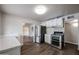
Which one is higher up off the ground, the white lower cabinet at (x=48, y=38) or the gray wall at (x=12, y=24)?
the gray wall at (x=12, y=24)

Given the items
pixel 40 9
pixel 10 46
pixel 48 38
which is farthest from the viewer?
pixel 48 38

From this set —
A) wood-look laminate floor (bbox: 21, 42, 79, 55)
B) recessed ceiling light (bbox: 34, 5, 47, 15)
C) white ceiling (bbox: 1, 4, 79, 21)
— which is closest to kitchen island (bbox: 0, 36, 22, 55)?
wood-look laminate floor (bbox: 21, 42, 79, 55)

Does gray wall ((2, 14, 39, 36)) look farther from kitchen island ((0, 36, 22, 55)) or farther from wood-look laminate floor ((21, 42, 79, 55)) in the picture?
wood-look laminate floor ((21, 42, 79, 55))

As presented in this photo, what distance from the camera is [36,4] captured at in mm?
1137

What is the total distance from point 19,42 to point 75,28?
903 millimetres

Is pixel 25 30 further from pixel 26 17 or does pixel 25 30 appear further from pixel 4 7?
pixel 4 7

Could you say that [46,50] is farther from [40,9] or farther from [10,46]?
[40,9]

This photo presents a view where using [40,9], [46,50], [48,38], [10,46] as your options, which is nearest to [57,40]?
[48,38]

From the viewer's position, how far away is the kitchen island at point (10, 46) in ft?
3.29

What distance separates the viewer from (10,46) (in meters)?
1.06

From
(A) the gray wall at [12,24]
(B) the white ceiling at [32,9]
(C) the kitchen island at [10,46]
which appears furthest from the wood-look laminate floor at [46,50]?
(B) the white ceiling at [32,9]

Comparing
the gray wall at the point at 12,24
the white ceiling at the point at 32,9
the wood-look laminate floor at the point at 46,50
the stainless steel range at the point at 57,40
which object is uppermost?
the white ceiling at the point at 32,9

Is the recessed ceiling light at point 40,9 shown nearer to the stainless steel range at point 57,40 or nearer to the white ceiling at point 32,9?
the white ceiling at point 32,9

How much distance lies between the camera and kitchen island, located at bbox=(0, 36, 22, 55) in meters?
1.00
